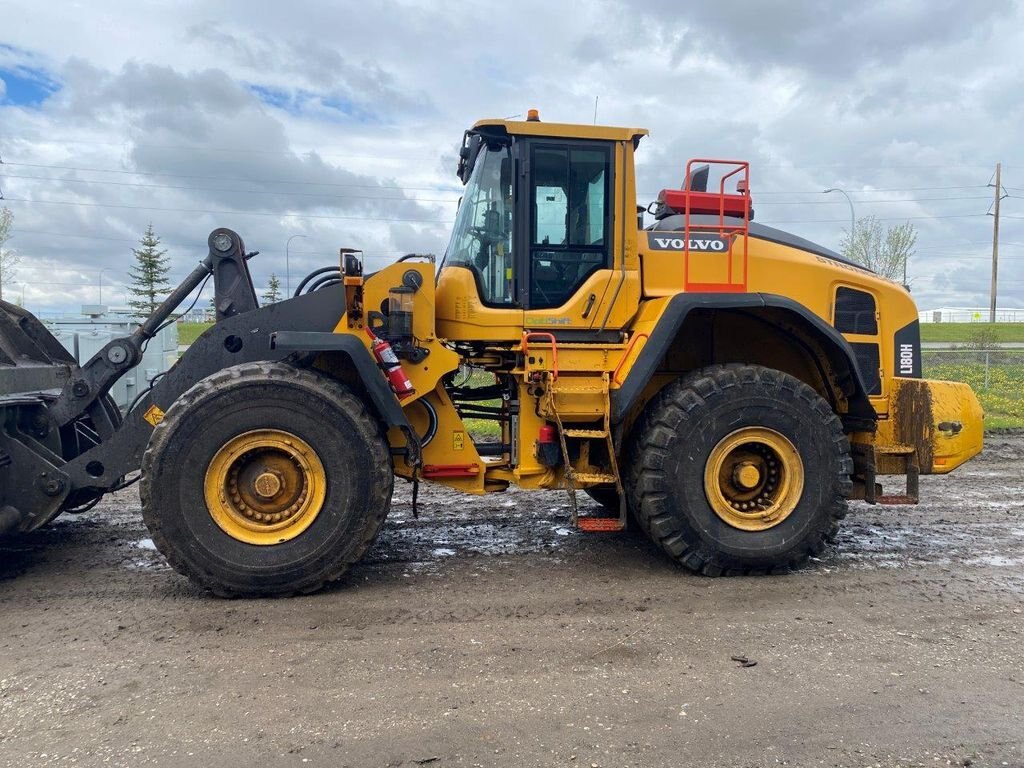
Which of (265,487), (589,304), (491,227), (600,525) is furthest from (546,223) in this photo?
(265,487)

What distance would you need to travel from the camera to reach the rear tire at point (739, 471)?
472cm

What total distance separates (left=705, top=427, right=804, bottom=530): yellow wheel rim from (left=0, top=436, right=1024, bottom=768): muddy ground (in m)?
0.43

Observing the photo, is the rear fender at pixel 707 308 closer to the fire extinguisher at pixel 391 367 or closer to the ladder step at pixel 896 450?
the ladder step at pixel 896 450

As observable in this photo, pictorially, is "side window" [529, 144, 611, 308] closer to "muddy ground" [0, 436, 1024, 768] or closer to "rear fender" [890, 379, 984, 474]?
"muddy ground" [0, 436, 1024, 768]

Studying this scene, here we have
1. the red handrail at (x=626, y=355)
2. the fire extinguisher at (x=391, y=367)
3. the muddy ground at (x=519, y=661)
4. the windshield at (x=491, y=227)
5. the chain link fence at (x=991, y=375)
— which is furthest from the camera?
the chain link fence at (x=991, y=375)

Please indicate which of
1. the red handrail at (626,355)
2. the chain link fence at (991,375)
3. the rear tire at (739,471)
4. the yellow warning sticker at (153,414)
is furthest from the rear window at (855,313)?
the chain link fence at (991,375)

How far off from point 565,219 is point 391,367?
1.54 meters

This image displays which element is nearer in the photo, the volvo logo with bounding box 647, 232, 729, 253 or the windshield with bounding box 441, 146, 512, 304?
the windshield with bounding box 441, 146, 512, 304

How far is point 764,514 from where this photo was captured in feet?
16.0

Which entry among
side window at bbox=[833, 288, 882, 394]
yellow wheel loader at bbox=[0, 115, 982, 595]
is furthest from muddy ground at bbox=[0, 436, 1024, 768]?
side window at bbox=[833, 288, 882, 394]

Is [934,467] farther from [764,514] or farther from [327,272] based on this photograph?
[327,272]

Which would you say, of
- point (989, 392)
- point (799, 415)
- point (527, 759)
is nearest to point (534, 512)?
point (799, 415)

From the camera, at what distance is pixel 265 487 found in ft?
14.6

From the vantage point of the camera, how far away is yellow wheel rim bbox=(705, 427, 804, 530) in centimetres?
481
